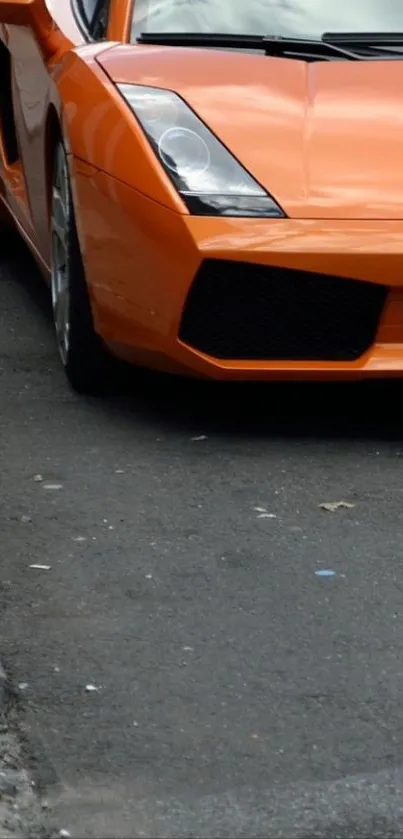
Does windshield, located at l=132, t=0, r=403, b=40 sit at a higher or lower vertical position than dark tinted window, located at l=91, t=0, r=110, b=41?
higher

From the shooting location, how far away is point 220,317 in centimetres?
498

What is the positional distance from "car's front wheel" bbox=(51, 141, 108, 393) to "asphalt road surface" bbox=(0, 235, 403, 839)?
3.9 inches

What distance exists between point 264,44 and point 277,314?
972mm

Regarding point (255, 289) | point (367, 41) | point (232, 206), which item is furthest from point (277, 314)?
point (367, 41)

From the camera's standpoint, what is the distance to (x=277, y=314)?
4.96 metres

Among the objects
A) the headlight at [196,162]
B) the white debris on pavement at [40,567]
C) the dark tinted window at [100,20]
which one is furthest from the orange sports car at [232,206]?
the white debris on pavement at [40,567]

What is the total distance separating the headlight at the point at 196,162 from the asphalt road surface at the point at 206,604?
2.15ft

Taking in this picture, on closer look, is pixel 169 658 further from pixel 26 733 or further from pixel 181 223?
pixel 181 223

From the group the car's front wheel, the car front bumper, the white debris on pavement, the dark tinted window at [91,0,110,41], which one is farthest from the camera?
the dark tinted window at [91,0,110,41]

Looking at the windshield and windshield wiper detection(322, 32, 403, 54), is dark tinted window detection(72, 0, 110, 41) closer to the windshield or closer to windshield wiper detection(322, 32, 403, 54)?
the windshield

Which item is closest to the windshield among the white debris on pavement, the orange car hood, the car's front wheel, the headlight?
the orange car hood

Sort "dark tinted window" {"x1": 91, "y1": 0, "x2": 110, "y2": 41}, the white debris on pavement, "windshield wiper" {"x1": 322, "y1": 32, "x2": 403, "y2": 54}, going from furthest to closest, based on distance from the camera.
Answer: "dark tinted window" {"x1": 91, "y1": 0, "x2": 110, "y2": 41} < "windshield wiper" {"x1": 322, "y1": 32, "x2": 403, "y2": 54} < the white debris on pavement

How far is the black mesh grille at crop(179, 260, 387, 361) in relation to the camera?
16.1 ft

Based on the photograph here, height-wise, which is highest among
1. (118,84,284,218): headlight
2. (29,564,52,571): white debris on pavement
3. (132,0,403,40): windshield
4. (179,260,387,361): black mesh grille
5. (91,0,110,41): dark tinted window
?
(132,0,403,40): windshield
